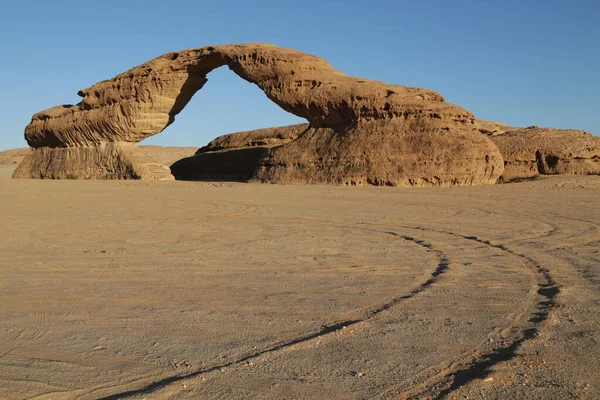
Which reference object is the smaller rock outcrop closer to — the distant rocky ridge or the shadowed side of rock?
the distant rocky ridge

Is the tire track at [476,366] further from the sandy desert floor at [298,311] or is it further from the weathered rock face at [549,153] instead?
the weathered rock face at [549,153]

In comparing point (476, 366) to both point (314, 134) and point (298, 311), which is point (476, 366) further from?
point (314, 134)

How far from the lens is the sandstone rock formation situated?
1589 centimetres

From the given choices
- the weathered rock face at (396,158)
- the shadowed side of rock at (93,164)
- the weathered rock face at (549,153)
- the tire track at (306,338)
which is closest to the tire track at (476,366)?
the tire track at (306,338)

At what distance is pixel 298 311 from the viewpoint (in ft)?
10.7

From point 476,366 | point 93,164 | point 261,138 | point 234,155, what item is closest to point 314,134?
point 234,155

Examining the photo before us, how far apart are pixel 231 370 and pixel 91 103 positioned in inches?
879

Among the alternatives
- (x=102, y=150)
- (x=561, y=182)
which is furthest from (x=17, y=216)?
(x=102, y=150)

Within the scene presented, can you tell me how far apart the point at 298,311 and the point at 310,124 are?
16.0 metres

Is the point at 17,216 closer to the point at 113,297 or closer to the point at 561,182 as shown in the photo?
the point at 113,297

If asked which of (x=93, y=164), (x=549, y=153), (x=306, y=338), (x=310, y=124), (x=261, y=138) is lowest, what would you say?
(x=306, y=338)

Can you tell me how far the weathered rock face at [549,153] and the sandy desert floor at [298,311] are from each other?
11.7m

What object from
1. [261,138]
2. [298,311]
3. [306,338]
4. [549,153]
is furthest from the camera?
[261,138]

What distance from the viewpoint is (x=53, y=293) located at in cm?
367
